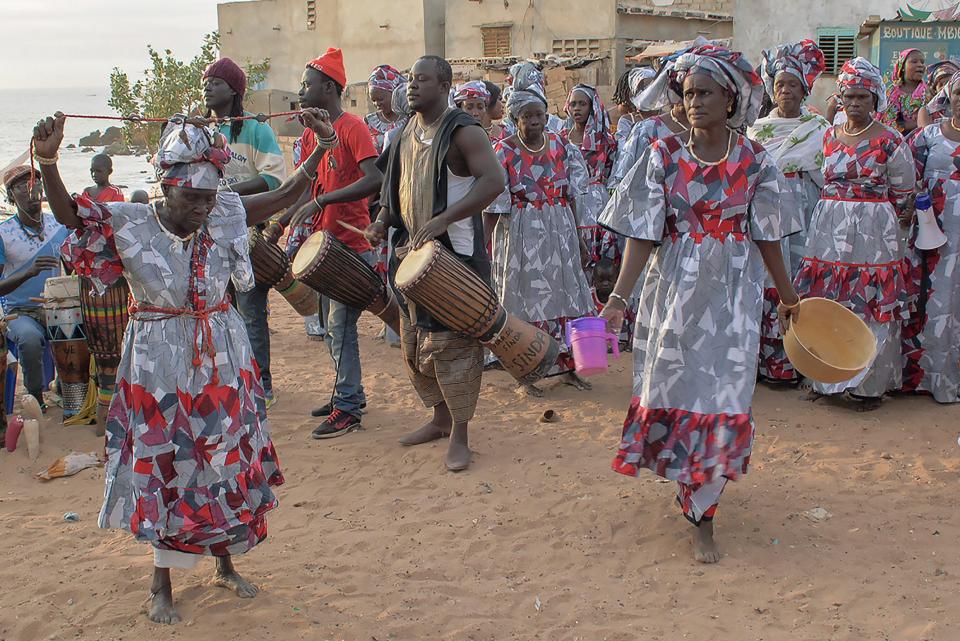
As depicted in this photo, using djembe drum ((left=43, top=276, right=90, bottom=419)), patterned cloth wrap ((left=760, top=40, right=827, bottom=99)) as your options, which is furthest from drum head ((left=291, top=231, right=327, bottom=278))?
patterned cloth wrap ((left=760, top=40, right=827, bottom=99))

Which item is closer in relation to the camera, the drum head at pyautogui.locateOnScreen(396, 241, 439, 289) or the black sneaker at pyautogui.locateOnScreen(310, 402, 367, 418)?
the drum head at pyautogui.locateOnScreen(396, 241, 439, 289)

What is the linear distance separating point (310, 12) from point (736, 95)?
32156mm

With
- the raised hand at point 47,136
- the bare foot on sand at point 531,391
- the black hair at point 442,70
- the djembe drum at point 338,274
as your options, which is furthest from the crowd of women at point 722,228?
the raised hand at point 47,136

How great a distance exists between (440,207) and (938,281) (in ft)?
12.0

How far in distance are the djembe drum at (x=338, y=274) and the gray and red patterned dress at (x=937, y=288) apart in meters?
3.66

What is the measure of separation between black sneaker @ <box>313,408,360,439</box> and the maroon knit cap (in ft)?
7.09

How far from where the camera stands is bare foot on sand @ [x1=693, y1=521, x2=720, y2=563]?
14.0 feet

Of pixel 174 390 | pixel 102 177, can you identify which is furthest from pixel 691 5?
pixel 174 390

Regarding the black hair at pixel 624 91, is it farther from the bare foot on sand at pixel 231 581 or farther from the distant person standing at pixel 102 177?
the bare foot on sand at pixel 231 581

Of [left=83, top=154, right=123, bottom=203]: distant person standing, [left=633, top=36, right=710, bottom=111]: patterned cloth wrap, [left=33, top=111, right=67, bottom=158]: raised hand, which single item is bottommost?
[left=83, top=154, right=123, bottom=203]: distant person standing

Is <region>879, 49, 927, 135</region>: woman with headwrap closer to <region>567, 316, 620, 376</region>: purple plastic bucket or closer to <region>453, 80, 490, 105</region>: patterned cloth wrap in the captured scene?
<region>453, 80, 490, 105</region>: patterned cloth wrap

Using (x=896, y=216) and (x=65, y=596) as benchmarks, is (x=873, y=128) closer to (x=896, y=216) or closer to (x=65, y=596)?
(x=896, y=216)

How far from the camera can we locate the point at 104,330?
20.4ft

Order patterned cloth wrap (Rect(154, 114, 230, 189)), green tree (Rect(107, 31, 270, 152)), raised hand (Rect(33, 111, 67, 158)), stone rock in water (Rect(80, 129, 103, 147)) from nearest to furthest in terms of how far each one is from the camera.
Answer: raised hand (Rect(33, 111, 67, 158)), patterned cloth wrap (Rect(154, 114, 230, 189)), green tree (Rect(107, 31, 270, 152)), stone rock in water (Rect(80, 129, 103, 147))
